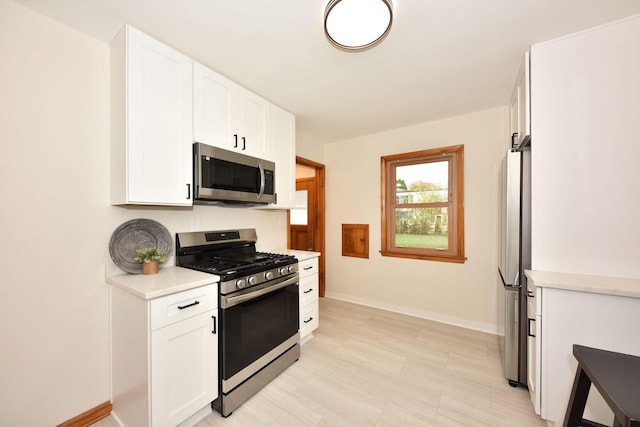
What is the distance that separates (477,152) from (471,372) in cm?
226

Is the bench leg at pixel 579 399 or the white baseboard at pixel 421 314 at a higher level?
the bench leg at pixel 579 399

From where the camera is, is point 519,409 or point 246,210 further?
point 246,210

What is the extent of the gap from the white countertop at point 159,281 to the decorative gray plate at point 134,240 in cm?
8

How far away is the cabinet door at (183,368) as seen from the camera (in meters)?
1.42

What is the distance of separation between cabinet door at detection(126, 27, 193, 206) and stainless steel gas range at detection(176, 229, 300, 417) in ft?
1.81

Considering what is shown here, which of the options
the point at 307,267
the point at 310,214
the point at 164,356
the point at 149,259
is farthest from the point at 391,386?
the point at 310,214

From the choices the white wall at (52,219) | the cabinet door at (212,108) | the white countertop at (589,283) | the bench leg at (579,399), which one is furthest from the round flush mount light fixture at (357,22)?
the bench leg at (579,399)

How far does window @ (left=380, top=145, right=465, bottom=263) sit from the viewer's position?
10.2 ft

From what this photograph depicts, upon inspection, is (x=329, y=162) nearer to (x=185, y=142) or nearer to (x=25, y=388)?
(x=185, y=142)

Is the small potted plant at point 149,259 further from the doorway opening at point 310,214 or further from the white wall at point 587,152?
the white wall at point 587,152

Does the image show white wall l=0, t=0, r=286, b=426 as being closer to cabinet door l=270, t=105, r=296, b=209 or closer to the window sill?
cabinet door l=270, t=105, r=296, b=209

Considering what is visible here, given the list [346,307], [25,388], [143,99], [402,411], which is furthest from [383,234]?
[25,388]

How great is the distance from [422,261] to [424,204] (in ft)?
2.43

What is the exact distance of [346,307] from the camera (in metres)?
3.66
